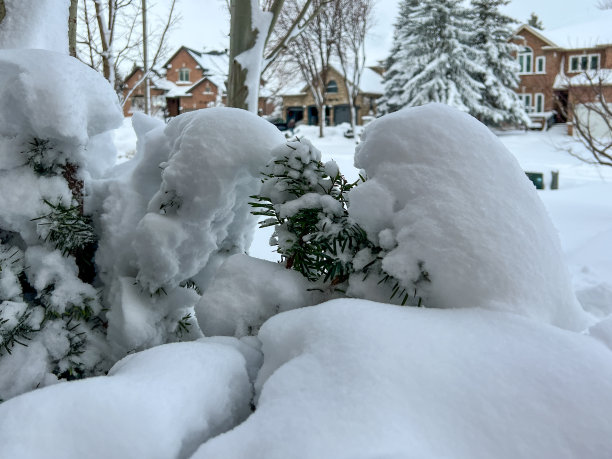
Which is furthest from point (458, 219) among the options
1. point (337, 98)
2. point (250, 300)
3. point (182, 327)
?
point (337, 98)

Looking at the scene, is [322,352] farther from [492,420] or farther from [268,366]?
[492,420]

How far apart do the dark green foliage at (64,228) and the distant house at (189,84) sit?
30.2 m

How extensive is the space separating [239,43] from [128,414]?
14.6ft

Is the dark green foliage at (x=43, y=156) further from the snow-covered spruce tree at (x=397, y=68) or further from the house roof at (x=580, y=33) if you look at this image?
the house roof at (x=580, y=33)

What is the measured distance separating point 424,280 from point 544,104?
36.0 m

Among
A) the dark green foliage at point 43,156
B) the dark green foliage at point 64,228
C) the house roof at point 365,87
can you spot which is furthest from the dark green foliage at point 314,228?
the house roof at point 365,87

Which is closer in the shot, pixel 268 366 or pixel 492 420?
pixel 492 420

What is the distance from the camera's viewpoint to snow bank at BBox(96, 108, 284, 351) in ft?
4.56

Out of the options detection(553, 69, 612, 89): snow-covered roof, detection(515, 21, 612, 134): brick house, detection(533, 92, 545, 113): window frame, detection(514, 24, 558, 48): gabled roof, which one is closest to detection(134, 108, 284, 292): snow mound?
detection(553, 69, 612, 89): snow-covered roof

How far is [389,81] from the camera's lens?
27797 mm

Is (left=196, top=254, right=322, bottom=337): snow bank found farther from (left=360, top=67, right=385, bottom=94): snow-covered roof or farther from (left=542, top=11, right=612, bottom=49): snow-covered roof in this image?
(left=360, top=67, right=385, bottom=94): snow-covered roof

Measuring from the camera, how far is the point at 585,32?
2925cm

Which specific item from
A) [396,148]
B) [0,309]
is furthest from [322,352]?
[0,309]

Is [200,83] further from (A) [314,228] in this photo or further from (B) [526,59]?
(A) [314,228]
